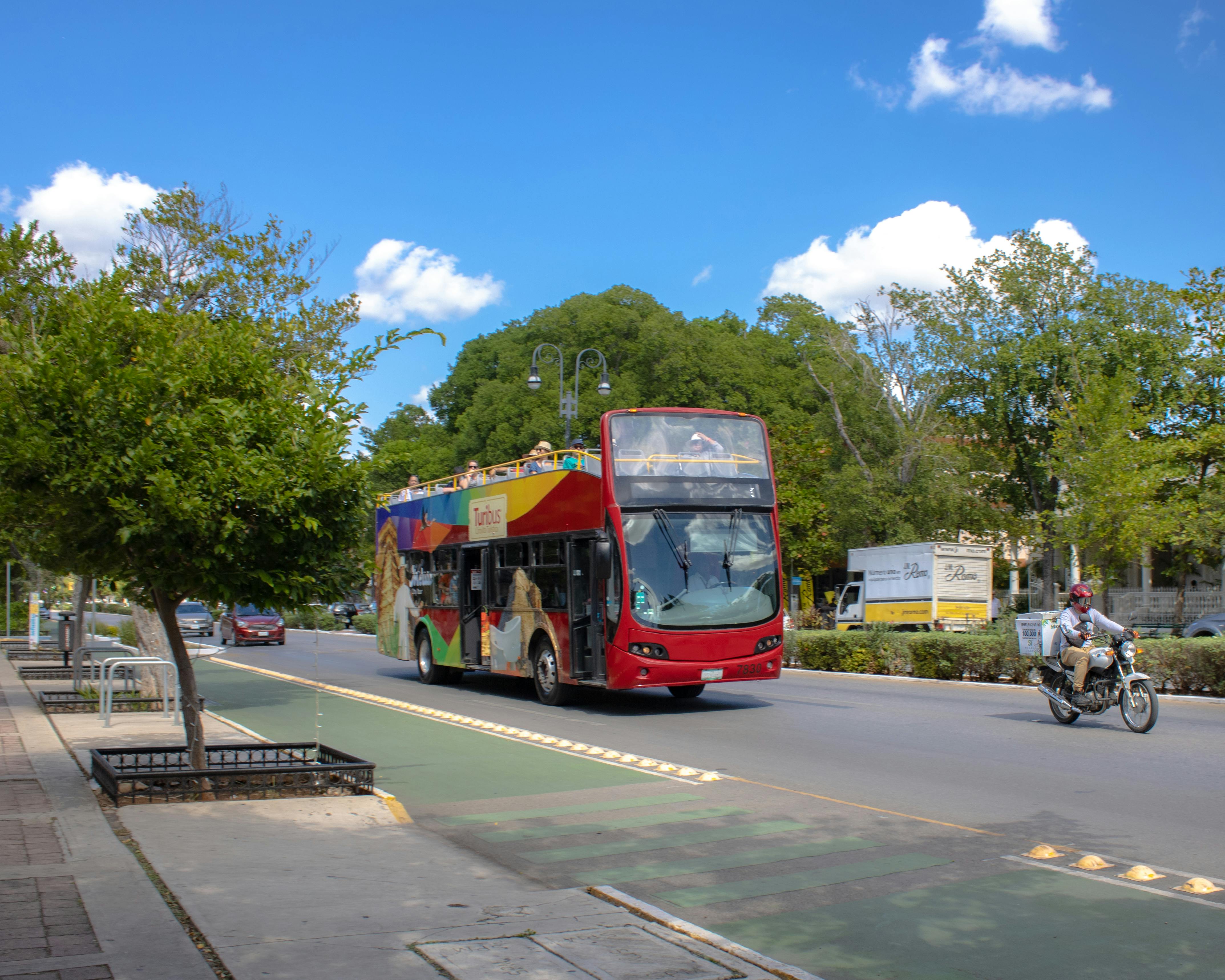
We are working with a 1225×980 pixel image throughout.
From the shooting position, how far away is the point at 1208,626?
29.9m

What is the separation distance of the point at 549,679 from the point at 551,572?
166cm

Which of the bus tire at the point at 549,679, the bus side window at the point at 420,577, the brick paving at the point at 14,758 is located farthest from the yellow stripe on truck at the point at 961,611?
the brick paving at the point at 14,758

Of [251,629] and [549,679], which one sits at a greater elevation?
[549,679]

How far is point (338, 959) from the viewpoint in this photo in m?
4.80

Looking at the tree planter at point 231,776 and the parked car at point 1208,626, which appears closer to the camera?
the tree planter at point 231,776

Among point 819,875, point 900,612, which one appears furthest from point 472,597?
point 900,612

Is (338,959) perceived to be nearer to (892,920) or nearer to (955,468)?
(892,920)

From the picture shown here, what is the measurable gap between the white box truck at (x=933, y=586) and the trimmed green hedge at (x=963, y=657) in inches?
297

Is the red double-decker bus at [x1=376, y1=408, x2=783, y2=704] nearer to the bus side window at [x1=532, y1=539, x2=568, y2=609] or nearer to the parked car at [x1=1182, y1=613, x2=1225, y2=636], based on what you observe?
the bus side window at [x1=532, y1=539, x2=568, y2=609]

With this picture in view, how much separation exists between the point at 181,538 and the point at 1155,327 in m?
37.8

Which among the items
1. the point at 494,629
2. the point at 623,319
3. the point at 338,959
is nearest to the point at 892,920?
the point at 338,959

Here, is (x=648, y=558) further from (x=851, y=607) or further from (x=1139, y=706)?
(x=851, y=607)

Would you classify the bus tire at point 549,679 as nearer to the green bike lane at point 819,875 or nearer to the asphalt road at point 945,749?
the asphalt road at point 945,749

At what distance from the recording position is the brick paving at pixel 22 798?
8062 millimetres
